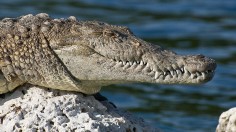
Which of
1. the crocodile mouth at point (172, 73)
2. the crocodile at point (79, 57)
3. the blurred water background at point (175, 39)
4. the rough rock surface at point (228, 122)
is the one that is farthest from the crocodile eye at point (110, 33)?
the blurred water background at point (175, 39)

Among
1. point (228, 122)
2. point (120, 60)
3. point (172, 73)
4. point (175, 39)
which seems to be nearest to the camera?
point (172, 73)

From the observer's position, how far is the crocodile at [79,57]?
4.86 meters

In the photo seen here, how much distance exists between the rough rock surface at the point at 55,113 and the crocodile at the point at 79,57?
0.20ft

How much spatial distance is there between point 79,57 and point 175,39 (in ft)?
27.4

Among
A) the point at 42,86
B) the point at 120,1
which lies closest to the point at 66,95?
the point at 42,86

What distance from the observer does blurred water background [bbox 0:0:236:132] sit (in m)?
10.0

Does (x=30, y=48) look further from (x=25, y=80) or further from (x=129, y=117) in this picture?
(x=129, y=117)

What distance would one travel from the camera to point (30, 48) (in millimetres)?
5043

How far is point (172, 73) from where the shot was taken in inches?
189

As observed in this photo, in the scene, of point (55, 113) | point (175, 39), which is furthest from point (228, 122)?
point (175, 39)

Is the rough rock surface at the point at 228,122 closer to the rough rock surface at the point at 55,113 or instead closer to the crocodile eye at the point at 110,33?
the rough rock surface at the point at 55,113

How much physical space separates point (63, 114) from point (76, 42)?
44 cm

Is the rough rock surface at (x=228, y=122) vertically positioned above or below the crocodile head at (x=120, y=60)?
below

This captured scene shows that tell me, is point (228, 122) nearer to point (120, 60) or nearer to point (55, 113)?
point (120, 60)
